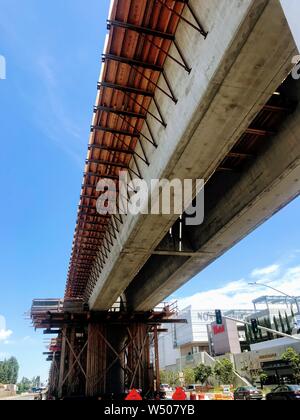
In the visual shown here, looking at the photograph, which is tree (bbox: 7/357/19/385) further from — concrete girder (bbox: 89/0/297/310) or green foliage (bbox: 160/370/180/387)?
concrete girder (bbox: 89/0/297/310)

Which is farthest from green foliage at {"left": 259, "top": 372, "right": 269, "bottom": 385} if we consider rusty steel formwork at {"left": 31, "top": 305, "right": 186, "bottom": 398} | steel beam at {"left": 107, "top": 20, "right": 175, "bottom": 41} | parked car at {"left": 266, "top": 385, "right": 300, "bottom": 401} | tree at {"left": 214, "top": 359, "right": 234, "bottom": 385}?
steel beam at {"left": 107, "top": 20, "right": 175, "bottom": 41}

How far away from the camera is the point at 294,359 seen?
39281 millimetres

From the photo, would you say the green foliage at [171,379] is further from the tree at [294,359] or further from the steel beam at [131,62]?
the steel beam at [131,62]

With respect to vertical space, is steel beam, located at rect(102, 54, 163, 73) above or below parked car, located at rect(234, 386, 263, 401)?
above

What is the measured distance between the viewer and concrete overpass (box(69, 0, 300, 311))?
5.42 meters

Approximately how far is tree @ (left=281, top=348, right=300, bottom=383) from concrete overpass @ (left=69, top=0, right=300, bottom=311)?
3069cm

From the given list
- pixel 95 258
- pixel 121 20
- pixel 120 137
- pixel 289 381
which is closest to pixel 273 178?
pixel 120 137

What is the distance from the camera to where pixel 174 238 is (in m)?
14.5

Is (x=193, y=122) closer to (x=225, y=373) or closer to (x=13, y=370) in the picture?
(x=225, y=373)

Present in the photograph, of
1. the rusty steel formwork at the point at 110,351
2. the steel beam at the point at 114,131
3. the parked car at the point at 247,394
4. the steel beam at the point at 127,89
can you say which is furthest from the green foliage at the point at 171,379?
the steel beam at the point at 127,89

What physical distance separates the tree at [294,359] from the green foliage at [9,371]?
11813 centimetres

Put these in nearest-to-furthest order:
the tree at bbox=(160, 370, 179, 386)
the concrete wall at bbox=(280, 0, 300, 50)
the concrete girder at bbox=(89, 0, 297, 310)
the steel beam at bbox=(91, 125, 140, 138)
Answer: the concrete wall at bbox=(280, 0, 300, 50)
the concrete girder at bbox=(89, 0, 297, 310)
the steel beam at bbox=(91, 125, 140, 138)
the tree at bbox=(160, 370, 179, 386)
